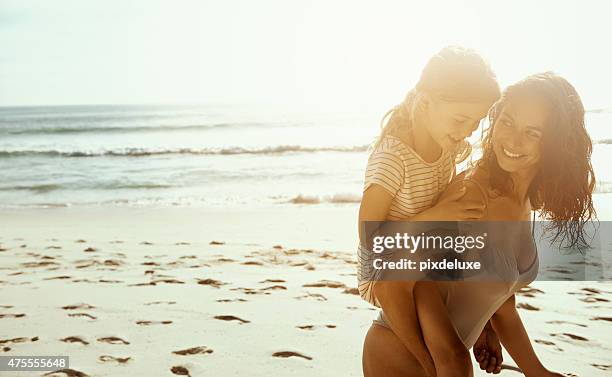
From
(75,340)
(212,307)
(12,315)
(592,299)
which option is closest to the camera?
(75,340)

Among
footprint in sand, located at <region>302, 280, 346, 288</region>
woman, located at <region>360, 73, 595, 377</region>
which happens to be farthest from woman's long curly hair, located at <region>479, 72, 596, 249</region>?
footprint in sand, located at <region>302, 280, 346, 288</region>

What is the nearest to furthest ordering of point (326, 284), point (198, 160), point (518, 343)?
point (518, 343) < point (326, 284) < point (198, 160)

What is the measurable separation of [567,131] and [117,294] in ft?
11.2

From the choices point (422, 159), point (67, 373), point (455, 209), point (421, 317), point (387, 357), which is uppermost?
point (422, 159)

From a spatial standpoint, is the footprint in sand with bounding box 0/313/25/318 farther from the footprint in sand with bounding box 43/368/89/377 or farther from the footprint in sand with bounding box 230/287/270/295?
the footprint in sand with bounding box 230/287/270/295

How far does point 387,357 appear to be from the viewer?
80.4 inches

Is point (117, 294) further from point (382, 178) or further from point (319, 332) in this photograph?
point (382, 178)

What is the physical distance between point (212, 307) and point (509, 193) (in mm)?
2521

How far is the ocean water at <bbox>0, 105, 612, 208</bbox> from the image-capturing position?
10.6 m

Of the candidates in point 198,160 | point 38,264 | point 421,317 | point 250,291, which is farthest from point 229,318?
point 198,160

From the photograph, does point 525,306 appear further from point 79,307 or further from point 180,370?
point 79,307

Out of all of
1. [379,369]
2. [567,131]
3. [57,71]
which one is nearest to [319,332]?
[379,369]

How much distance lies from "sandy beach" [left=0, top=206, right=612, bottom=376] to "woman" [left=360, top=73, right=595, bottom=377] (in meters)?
1.13

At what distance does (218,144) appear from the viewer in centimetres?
1903
